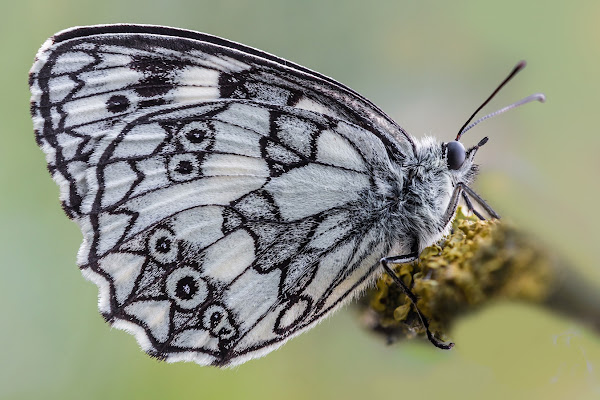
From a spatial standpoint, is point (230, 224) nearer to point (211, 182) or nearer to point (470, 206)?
point (211, 182)

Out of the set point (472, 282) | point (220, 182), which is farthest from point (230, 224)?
point (472, 282)

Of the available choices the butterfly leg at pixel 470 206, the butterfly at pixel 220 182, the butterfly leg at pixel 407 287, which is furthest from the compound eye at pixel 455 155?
the butterfly leg at pixel 407 287

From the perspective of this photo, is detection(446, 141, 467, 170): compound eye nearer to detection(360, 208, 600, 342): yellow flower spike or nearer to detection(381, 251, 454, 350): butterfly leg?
detection(360, 208, 600, 342): yellow flower spike

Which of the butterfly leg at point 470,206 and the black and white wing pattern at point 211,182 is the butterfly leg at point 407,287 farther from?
the butterfly leg at point 470,206

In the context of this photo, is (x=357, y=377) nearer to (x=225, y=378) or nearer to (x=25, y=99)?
(x=225, y=378)

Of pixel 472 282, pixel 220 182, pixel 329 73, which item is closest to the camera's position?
pixel 472 282

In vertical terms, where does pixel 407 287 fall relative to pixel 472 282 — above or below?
below

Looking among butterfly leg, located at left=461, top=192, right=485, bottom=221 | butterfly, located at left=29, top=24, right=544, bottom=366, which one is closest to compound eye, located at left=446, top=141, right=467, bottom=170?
butterfly, located at left=29, top=24, right=544, bottom=366

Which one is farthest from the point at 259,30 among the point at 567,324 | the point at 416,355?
the point at 567,324
